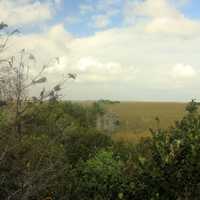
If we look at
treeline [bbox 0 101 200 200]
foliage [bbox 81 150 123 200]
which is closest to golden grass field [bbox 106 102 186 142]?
foliage [bbox 81 150 123 200]

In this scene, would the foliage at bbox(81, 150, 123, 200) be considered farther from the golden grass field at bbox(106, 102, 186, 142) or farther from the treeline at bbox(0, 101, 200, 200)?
the golden grass field at bbox(106, 102, 186, 142)

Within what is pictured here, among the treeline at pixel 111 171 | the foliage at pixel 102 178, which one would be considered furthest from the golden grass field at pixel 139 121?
the treeline at pixel 111 171

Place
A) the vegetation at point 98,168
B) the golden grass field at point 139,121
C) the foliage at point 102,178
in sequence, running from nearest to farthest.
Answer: the vegetation at point 98,168
the foliage at point 102,178
the golden grass field at point 139,121

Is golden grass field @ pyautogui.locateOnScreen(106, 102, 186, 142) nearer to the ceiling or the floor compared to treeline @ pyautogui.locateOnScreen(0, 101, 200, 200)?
nearer to the floor

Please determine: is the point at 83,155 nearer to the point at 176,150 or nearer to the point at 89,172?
the point at 89,172

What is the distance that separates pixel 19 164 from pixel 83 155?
7523mm

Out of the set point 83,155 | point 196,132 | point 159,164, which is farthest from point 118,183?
point 83,155

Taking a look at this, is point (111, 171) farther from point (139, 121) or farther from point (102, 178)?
point (139, 121)

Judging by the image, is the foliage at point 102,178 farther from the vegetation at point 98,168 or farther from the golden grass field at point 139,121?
the golden grass field at point 139,121

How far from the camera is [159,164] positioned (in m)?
10.2

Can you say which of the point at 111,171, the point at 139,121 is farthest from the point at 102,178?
the point at 139,121

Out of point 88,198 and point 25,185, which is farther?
point 88,198

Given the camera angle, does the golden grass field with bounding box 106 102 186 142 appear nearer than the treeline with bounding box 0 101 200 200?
No

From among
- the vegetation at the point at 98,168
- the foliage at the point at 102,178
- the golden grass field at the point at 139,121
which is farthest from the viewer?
the golden grass field at the point at 139,121
